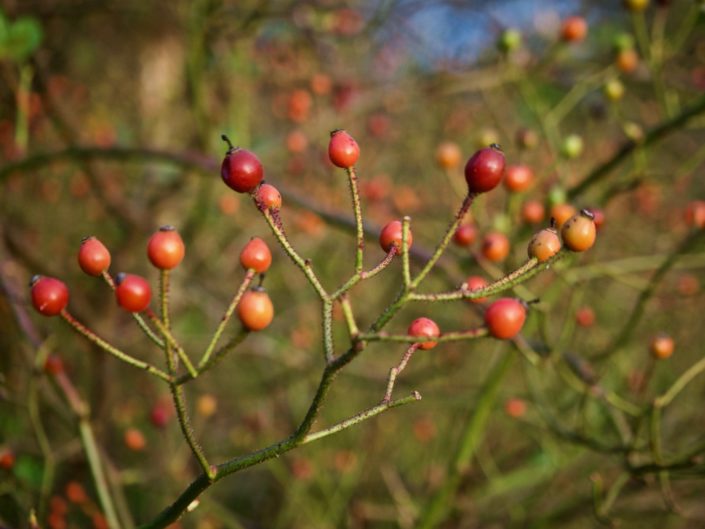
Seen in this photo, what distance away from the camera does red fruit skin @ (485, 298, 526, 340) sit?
0.80 meters

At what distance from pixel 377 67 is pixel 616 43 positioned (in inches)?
135

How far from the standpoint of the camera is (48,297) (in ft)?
2.96

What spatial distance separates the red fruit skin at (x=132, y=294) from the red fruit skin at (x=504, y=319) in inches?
18.1

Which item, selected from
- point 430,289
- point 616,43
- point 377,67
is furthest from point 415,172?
point 616,43

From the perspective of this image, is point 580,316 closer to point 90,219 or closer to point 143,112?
point 143,112

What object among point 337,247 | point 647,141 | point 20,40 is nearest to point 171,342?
point 647,141

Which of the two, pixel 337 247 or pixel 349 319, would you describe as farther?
pixel 337 247

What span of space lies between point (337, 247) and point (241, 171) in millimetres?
3421

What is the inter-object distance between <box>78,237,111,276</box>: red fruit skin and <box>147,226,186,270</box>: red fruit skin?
71 millimetres

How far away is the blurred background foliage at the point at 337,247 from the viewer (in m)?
2.01

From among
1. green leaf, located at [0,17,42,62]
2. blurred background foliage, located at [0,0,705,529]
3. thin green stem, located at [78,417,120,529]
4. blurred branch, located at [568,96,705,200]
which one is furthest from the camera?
green leaf, located at [0,17,42,62]

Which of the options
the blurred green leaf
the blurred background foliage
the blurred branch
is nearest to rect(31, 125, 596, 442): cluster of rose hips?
the blurred background foliage

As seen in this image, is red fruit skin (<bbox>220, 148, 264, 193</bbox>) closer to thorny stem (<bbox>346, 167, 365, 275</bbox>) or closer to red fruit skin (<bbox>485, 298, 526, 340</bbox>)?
thorny stem (<bbox>346, 167, 365, 275</bbox>)

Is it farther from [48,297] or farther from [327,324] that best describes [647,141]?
[48,297]
